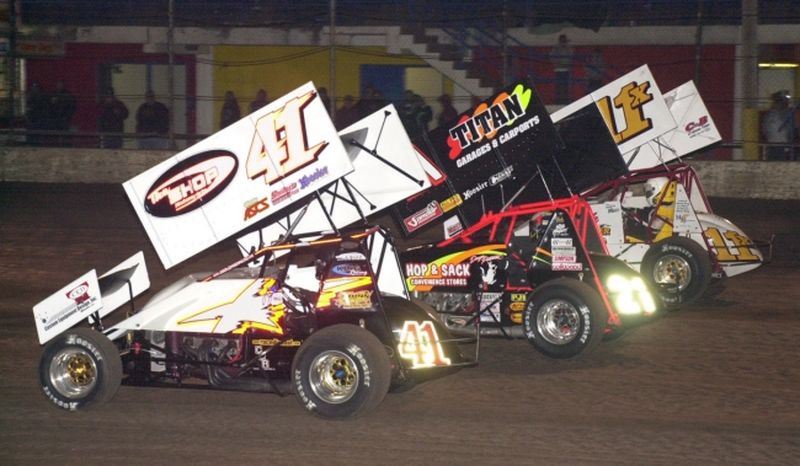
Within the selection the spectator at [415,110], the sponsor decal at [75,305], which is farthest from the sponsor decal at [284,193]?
the spectator at [415,110]

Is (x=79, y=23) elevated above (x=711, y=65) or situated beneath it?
elevated above

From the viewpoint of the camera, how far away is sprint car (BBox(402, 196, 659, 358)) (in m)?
9.32

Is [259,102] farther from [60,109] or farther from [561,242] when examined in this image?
[561,242]

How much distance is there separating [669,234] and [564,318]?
123 inches

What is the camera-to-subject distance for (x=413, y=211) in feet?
35.9

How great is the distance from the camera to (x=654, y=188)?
12125mm

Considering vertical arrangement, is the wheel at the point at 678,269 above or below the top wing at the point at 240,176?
below

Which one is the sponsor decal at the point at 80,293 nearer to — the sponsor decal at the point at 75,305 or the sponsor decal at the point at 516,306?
the sponsor decal at the point at 75,305

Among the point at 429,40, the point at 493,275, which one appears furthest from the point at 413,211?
the point at 429,40

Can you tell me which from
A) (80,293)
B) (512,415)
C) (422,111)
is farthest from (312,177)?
(422,111)

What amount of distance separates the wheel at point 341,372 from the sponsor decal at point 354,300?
0.31m

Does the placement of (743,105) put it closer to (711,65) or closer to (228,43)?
(711,65)

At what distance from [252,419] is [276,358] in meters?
0.42

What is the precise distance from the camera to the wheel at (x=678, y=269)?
454 inches
